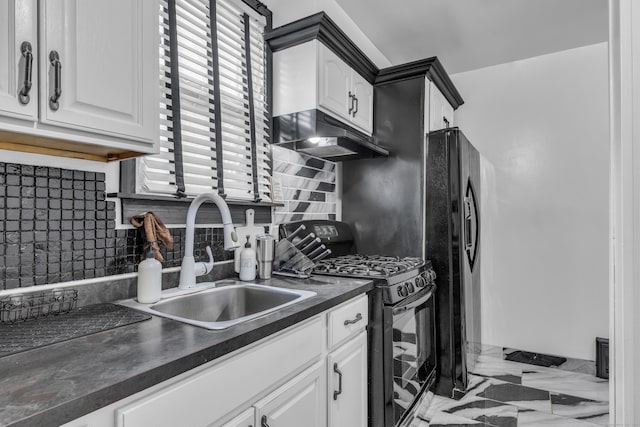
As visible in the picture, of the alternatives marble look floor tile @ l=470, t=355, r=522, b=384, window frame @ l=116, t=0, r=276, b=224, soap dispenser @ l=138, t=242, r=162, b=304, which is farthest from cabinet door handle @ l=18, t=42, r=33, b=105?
marble look floor tile @ l=470, t=355, r=522, b=384

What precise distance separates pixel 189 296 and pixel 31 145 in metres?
0.73

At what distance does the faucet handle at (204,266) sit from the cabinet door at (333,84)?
1045 mm

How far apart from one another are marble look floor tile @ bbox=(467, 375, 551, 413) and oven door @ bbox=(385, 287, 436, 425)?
0.45m

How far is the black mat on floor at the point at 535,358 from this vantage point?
9.85 ft

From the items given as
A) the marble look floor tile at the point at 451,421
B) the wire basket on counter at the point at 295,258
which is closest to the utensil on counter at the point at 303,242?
the wire basket on counter at the point at 295,258

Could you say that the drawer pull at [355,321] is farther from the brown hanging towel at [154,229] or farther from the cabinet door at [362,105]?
the cabinet door at [362,105]

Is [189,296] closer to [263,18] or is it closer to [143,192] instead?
[143,192]

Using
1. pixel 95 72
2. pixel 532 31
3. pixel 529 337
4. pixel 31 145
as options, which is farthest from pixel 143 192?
pixel 529 337

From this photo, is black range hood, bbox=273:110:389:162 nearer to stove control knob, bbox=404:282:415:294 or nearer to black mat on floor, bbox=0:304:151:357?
stove control knob, bbox=404:282:415:294

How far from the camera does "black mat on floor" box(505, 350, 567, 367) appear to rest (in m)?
3.00

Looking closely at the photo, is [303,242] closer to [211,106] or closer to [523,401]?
[211,106]

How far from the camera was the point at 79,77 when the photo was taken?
99 cm

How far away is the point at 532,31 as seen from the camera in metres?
2.81

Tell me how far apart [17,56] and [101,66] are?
0.20 meters
